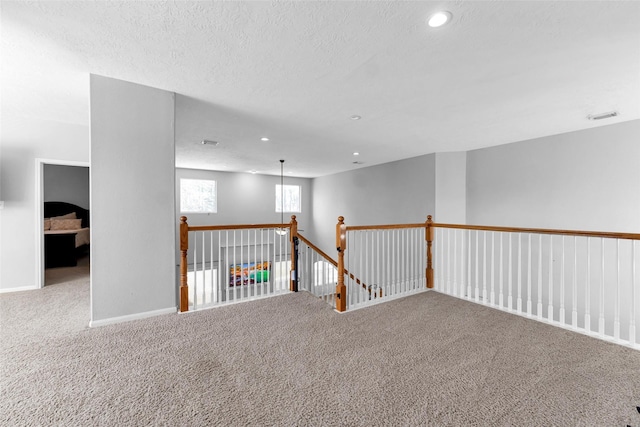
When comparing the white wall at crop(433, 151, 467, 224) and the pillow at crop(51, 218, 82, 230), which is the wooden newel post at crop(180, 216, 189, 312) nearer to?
the white wall at crop(433, 151, 467, 224)

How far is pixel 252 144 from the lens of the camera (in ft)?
16.9

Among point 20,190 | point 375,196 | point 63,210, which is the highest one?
point 375,196

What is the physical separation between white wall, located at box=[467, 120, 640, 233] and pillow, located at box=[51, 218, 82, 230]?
8.97 metres

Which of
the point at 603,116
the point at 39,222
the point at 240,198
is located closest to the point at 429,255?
the point at 603,116

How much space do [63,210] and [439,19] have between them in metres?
8.81

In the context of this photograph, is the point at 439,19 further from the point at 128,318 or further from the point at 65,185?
the point at 65,185

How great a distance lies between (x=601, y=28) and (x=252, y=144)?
4644mm

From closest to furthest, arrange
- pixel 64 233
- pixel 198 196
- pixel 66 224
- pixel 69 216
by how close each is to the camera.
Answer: pixel 64 233, pixel 66 224, pixel 69 216, pixel 198 196

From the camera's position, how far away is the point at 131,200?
271 centimetres

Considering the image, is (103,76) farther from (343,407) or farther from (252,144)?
(343,407)

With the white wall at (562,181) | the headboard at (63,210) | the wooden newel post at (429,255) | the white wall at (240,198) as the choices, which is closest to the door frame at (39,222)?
the headboard at (63,210)

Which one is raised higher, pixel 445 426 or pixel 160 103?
pixel 160 103

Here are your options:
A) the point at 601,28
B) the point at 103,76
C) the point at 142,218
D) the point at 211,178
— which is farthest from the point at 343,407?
the point at 211,178

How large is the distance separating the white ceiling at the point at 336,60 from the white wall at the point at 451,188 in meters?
1.74
